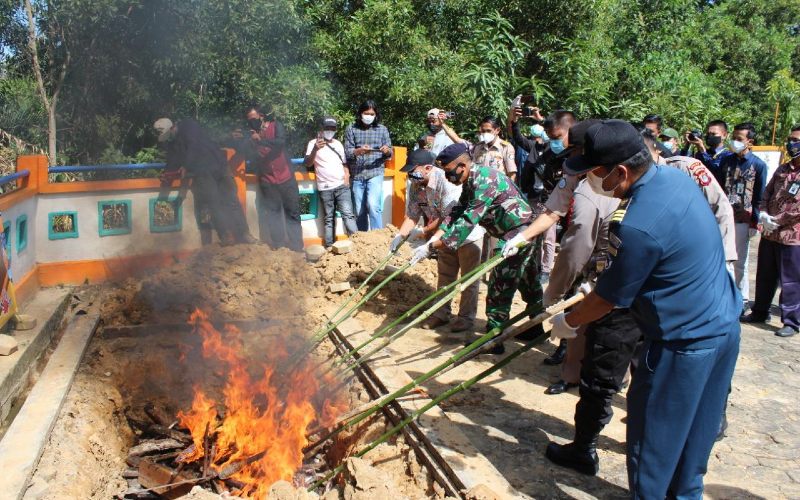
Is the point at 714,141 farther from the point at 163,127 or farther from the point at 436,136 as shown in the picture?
the point at 163,127

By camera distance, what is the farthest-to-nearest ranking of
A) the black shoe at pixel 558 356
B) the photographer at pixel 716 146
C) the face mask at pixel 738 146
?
the photographer at pixel 716 146
the face mask at pixel 738 146
the black shoe at pixel 558 356

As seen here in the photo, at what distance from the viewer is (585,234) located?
4332 mm

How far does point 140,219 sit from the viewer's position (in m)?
8.05

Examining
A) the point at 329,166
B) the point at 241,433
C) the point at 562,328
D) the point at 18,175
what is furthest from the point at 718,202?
the point at 18,175

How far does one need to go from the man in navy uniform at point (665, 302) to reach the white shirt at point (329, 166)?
613 centimetres

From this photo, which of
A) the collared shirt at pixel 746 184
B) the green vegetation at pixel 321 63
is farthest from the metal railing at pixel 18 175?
the collared shirt at pixel 746 184

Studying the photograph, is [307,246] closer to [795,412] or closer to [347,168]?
[347,168]

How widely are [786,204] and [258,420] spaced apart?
5669 mm

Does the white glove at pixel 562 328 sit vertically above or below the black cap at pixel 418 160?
below

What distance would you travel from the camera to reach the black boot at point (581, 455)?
3818 millimetres

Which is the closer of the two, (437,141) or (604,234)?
(604,234)

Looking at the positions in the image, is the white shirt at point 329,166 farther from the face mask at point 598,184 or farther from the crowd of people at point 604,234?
the face mask at point 598,184

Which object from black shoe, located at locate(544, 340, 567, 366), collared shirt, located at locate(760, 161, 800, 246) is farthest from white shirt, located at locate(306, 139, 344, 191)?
collared shirt, located at locate(760, 161, 800, 246)

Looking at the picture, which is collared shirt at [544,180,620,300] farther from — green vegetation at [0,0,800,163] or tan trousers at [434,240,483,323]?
green vegetation at [0,0,800,163]
